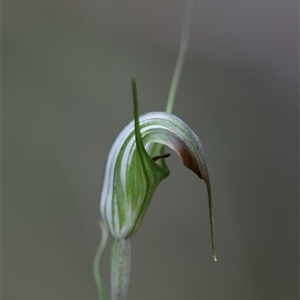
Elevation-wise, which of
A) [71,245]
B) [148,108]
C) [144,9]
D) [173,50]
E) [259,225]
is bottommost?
[71,245]

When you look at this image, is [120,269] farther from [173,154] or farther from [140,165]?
[173,154]

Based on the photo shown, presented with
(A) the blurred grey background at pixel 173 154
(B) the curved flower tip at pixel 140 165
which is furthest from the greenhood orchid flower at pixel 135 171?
(A) the blurred grey background at pixel 173 154

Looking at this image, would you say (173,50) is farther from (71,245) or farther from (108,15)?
(71,245)

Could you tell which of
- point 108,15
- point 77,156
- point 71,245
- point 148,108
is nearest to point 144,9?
point 108,15

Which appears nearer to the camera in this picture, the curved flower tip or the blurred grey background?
the curved flower tip

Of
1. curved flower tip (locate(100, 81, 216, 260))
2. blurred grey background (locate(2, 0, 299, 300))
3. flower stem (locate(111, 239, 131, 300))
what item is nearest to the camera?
curved flower tip (locate(100, 81, 216, 260))

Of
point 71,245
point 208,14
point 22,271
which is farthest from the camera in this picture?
point 208,14

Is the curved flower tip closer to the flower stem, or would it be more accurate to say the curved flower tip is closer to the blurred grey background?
Result: the flower stem

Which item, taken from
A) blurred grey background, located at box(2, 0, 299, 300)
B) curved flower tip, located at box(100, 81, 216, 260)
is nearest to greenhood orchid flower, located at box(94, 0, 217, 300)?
curved flower tip, located at box(100, 81, 216, 260)
